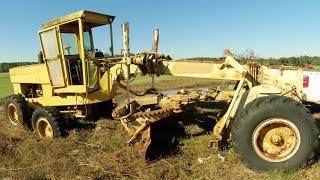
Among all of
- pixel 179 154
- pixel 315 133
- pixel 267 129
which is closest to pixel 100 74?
pixel 179 154

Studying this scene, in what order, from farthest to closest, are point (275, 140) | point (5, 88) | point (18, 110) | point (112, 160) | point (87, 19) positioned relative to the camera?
point (5, 88) → point (18, 110) → point (87, 19) → point (112, 160) → point (275, 140)

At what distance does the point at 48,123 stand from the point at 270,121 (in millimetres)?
5856

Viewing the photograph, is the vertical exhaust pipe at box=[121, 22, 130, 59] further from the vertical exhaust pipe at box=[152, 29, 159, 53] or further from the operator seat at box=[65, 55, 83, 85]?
the operator seat at box=[65, 55, 83, 85]

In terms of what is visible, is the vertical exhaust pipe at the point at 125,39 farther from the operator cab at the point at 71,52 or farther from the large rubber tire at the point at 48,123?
the large rubber tire at the point at 48,123

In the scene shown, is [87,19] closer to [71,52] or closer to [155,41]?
[71,52]

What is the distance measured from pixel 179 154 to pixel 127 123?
4.34 ft

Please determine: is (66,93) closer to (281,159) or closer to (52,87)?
(52,87)

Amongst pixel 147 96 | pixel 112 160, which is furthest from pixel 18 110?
pixel 112 160

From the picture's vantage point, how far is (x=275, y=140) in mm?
6297

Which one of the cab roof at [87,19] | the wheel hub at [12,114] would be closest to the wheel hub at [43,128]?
the wheel hub at [12,114]

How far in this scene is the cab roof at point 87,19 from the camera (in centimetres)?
945

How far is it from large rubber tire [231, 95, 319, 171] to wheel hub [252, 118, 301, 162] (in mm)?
29

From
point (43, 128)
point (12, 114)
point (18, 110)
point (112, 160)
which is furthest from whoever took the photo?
point (12, 114)

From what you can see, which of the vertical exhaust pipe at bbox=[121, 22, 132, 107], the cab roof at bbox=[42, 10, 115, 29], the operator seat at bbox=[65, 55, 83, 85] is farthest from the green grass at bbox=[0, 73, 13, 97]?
the vertical exhaust pipe at bbox=[121, 22, 132, 107]
